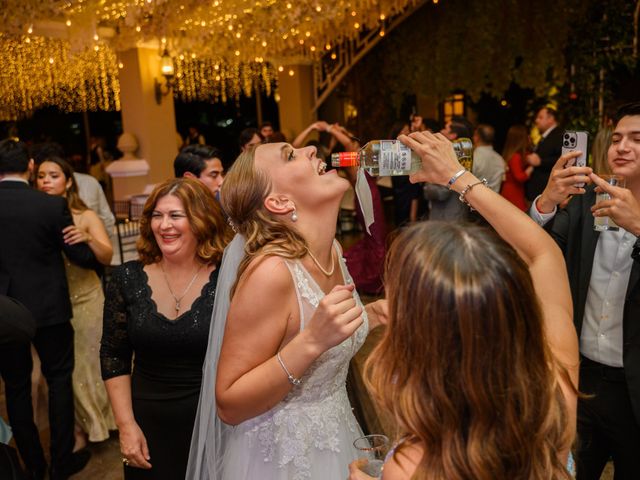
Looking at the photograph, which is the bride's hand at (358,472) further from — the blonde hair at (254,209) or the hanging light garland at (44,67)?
the hanging light garland at (44,67)

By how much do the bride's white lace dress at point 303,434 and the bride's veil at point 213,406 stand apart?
0.25 feet

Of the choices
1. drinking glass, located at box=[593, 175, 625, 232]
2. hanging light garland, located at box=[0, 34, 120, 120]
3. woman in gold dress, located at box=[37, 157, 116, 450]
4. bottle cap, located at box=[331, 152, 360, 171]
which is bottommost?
woman in gold dress, located at box=[37, 157, 116, 450]

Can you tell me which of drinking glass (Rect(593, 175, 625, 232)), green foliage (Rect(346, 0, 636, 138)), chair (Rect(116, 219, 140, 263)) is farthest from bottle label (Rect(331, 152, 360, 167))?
green foliage (Rect(346, 0, 636, 138))

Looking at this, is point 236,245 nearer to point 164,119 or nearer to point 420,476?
point 420,476

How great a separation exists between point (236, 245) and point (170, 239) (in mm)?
313

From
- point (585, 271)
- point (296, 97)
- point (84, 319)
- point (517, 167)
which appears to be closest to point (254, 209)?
point (585, 271)

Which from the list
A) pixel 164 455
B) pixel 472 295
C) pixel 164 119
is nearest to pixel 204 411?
pixel 164 455

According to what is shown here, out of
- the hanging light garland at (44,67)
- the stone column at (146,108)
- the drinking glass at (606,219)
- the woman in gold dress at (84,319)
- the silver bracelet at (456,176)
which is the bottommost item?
the woman in gold dress at (84,319)

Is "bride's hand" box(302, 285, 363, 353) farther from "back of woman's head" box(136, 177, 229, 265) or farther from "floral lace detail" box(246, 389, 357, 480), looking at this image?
"back of woman's head" box(136, 177, 229, 265)

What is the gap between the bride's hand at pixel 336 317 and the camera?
1.21 meters

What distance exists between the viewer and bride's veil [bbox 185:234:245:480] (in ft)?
5.65

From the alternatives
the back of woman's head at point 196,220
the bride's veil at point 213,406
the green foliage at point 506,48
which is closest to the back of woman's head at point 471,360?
the bride's veil at point 213,406

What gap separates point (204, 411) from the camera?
5.72 ft

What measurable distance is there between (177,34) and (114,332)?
21.9 feet
